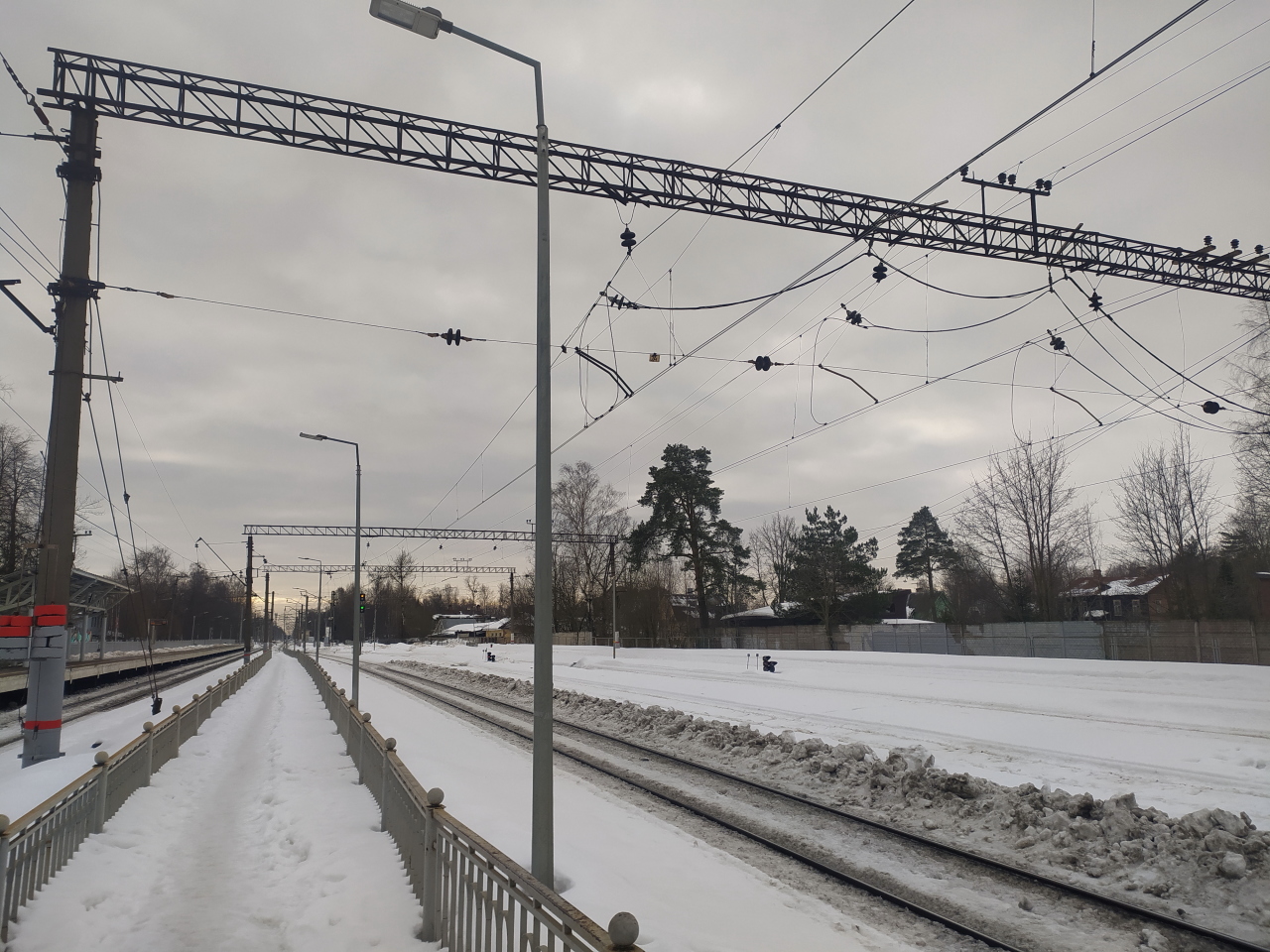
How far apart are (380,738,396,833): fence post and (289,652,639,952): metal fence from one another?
0.07 ft

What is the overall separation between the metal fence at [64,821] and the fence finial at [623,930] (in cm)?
499

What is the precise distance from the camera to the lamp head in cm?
727

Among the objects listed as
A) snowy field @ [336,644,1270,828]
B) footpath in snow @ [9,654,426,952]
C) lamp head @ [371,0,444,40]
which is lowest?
snowy field @ [336,644,1270,828]

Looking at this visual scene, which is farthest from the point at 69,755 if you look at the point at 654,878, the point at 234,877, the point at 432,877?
the point at 432,877

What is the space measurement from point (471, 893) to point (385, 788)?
450cm

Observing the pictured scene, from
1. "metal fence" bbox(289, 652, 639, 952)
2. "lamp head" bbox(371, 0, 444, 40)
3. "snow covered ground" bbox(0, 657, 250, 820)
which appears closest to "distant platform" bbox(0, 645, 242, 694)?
"snow covered ground" bbox(0, 657, 250, 820)

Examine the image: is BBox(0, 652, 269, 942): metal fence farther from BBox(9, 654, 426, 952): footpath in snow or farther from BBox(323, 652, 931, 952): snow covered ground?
BBox(323, 652, 931, 952): snow covered ground

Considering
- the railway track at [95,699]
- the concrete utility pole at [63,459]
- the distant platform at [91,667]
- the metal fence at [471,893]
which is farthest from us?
the distant platform at [91,667]

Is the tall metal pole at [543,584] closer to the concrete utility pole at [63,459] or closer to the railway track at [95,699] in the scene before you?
the concrete utility pole at [63,459]

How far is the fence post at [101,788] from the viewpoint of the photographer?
8.83 metres

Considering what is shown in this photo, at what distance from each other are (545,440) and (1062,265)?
16442 millimetres

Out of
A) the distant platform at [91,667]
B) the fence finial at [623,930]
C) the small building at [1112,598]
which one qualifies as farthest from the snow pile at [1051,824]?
the small building at [1112,598]

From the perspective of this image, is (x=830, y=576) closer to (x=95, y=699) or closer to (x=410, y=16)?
(x=95, y=699)

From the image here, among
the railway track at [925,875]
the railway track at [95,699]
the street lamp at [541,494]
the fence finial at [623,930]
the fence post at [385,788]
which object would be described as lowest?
the railway track at [95,699]
